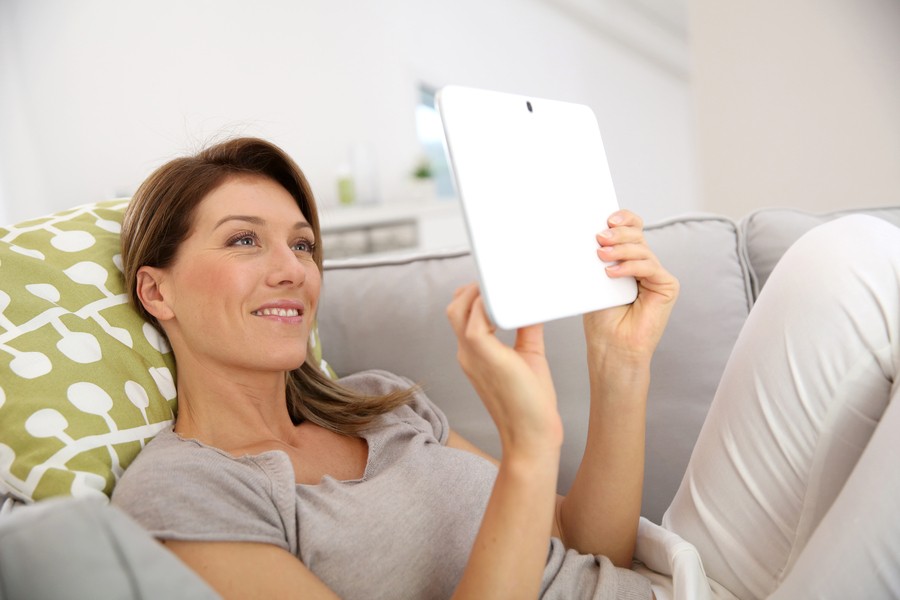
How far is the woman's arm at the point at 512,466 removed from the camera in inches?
26.2

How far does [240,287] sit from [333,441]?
0.27 meters

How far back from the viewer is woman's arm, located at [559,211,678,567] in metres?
0.88

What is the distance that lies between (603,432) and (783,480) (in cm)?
22

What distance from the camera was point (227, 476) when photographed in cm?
79

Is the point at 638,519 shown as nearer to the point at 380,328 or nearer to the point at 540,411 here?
the point at 540,411

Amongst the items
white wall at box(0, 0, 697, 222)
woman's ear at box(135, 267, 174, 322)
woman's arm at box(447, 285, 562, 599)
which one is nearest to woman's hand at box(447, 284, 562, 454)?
woman's arm at box(447, 285, 562, 599)

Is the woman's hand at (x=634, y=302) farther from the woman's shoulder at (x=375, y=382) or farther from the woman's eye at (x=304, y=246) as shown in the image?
the woman's eye at (x=304, y=246)

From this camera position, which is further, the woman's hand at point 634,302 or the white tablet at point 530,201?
the woman's hand at point 634,302

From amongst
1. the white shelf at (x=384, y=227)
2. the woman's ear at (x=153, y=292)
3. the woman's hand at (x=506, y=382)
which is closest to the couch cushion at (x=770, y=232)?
the woman's hand at (x=506, y=382)

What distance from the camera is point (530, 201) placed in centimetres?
73

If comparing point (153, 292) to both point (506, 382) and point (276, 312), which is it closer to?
point (276, 312)

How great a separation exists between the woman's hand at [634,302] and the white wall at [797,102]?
184cm

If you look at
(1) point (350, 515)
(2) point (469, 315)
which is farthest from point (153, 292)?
(2) point (469, 315)

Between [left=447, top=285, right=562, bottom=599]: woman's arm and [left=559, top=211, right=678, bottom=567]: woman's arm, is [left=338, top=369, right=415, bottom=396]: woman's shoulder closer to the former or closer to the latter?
[left=559, top=211, right=678, bottom=567]: woman's arm
